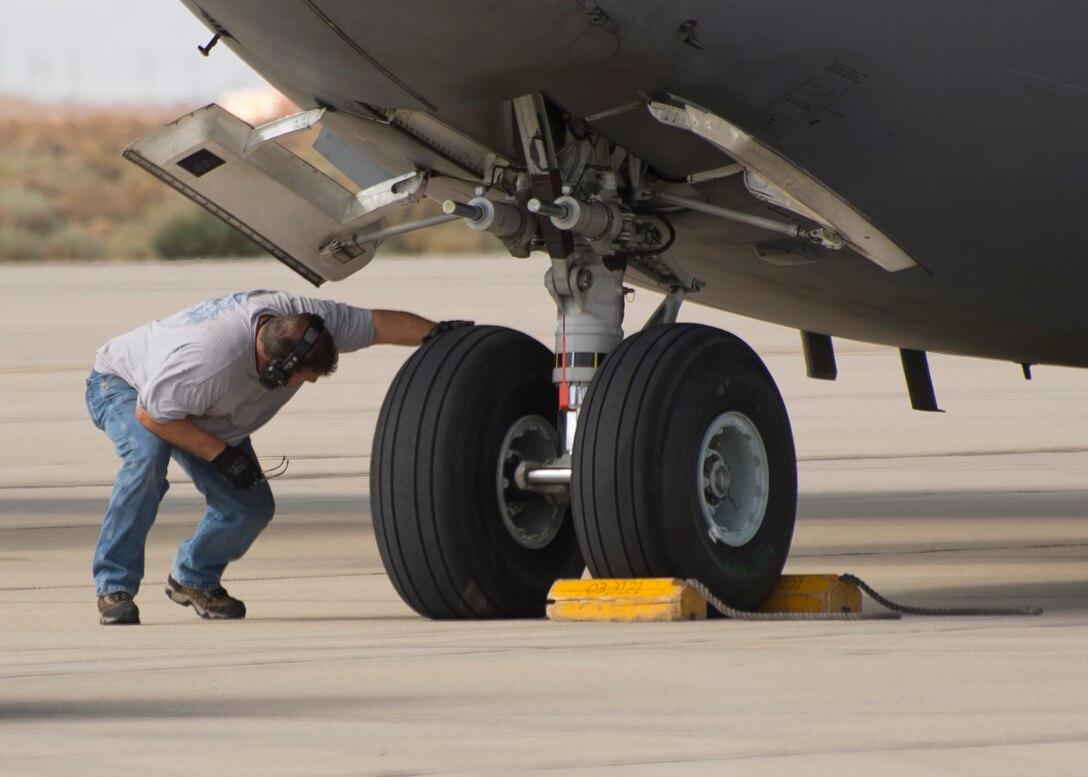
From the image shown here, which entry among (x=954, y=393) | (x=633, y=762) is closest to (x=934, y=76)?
(x=633, y=762)

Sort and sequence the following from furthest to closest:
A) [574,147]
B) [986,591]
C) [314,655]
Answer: [986,591] → [574,147] → [314,655]

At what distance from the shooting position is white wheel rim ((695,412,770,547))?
7.01 m

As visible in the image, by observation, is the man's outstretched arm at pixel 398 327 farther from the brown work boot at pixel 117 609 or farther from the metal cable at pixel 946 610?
the metal cable at pixel 946 610

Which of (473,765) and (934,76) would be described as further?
(934,76)

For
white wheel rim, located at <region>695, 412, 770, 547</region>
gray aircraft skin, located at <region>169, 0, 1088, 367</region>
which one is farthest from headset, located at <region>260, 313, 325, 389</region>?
white wheel rim, located at <region>695, 412, 770, 547</region>

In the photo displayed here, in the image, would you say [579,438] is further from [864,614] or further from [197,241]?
[197,241]

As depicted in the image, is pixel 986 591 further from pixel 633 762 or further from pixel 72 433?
pixel 72 433

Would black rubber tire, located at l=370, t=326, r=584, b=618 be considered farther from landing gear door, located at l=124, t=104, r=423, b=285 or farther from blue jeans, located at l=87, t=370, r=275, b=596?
blue jeans, located at l=87, t=370, r=275, b=596

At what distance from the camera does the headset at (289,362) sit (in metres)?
7.52

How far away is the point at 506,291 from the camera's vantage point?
109ft

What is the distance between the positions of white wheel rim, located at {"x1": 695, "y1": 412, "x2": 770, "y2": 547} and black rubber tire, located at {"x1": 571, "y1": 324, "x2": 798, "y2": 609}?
55 mm

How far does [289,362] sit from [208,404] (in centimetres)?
33

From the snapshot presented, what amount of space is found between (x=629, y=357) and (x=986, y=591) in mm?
2085

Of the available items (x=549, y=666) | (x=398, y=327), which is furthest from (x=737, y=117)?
(x=549, y=666)
